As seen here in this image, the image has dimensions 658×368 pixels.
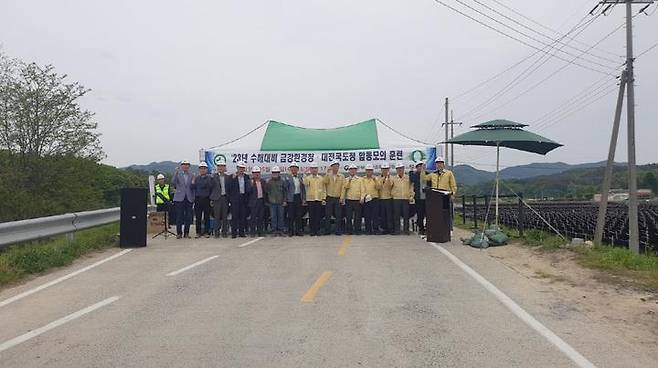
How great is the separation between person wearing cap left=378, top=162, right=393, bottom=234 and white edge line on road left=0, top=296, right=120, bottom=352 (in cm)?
1014

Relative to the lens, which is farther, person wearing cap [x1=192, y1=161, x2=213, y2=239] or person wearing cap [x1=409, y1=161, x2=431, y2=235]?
person wearing cap [x1=409, y1=161, x2=431, y2=235]

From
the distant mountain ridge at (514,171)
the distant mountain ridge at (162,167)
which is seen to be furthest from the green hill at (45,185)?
the distant mountain ridge at (514,171)

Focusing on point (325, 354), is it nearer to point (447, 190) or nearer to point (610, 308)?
point (610, 308)

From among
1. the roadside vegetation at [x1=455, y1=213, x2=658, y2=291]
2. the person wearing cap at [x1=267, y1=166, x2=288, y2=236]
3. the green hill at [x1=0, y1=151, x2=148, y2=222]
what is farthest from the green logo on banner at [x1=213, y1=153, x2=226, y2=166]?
the roadside vegetation at [x1=455, y1=213, x2=658, y2=291]

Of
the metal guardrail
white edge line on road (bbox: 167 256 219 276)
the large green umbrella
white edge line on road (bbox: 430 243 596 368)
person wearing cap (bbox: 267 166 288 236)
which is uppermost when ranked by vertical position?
the large green umbrella

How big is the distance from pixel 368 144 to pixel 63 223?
922cm

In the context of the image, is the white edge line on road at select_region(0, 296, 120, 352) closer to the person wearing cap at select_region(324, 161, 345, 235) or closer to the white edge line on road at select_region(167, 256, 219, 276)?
the white edge line on road at select_region(167, 256, 219, 276)

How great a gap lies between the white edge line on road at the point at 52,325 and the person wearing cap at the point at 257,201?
9.03 meters

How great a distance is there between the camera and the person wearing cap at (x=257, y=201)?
17922 mm

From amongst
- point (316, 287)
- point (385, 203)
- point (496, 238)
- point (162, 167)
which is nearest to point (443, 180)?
point (385, 203)

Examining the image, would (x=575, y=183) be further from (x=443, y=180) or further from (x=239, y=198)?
(x=239, y=198)

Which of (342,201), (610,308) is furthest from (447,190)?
(610,308)

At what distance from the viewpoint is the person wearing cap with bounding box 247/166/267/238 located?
1792cm

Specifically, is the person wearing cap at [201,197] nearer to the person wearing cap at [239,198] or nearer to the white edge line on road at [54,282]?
the person wearing cap at [239,198]
